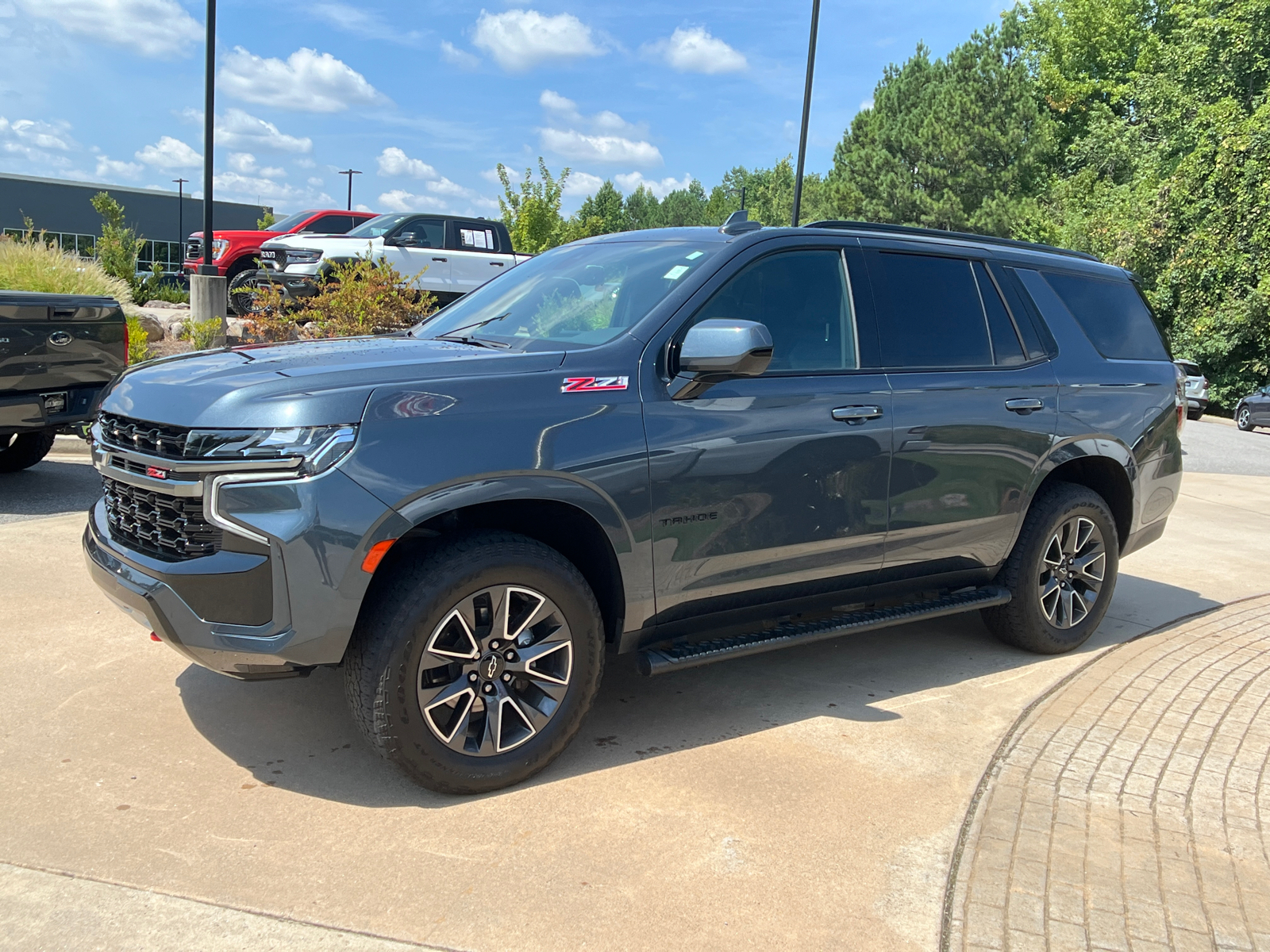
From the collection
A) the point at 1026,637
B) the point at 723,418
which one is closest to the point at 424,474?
the point at 723,418

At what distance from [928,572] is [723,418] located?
58.6 inches

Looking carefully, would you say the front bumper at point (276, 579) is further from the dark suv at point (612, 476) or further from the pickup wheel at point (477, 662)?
the pickup wheel at point (477, 662)

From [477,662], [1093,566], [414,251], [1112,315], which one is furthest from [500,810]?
[414,251]

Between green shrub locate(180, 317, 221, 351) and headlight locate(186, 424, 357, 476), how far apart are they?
9978 millimetres

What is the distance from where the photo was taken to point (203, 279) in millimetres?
13625

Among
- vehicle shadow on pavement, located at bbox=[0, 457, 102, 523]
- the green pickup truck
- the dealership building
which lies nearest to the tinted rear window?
vehicle shadow on pavement, located at bbox=[0, 457, 102, 523]

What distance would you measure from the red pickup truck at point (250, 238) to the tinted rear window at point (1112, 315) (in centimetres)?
1400

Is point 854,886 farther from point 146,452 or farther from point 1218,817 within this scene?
point 146,452

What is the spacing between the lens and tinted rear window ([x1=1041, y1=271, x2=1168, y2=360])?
5.43 m

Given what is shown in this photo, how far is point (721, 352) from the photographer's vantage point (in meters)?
3.70

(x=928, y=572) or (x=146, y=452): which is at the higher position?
(x=146, y=452)

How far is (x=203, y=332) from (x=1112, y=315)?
1035 centimetres

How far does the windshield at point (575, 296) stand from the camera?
409cm

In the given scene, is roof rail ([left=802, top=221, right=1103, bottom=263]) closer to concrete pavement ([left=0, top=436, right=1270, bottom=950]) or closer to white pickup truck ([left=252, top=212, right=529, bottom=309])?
concrete pavement ([left=0, top=436, right=1270, bottom=950])
